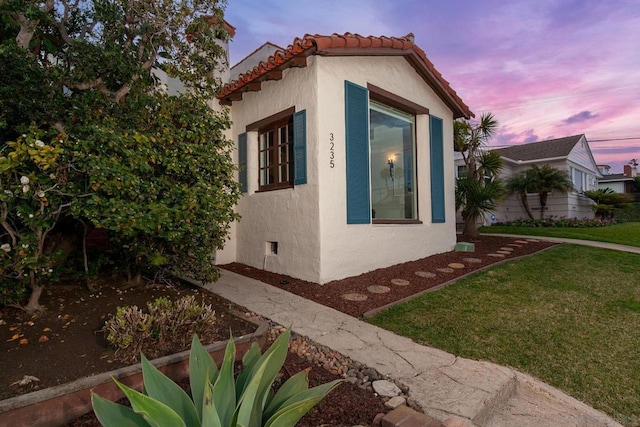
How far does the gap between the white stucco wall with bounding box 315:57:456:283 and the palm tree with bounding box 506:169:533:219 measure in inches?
420

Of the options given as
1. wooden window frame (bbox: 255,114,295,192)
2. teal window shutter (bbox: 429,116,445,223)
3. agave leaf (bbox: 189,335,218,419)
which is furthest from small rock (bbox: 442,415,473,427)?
teal window shutter (bbox: 429,116,445,223)

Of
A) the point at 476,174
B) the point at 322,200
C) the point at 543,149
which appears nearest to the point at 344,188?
the point at 322,200

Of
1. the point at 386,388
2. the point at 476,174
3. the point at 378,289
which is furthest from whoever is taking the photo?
the point at 476,174

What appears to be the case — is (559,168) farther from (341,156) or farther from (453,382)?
(453,382)

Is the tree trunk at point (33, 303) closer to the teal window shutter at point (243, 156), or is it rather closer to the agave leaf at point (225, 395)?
the agave leaf at point (225, 395)

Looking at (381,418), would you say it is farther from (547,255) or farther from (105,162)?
(547,255)

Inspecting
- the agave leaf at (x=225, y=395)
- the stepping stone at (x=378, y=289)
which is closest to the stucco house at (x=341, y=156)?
the stepping stone at (x=378, y=289)

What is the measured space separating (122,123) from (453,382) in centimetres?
401

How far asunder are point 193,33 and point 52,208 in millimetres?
2604

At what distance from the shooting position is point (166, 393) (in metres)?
1.49

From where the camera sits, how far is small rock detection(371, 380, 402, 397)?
7.41ft

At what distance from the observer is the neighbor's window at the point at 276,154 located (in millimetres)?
5887

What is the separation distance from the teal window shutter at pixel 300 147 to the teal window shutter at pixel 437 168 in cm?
321

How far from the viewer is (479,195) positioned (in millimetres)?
8695
